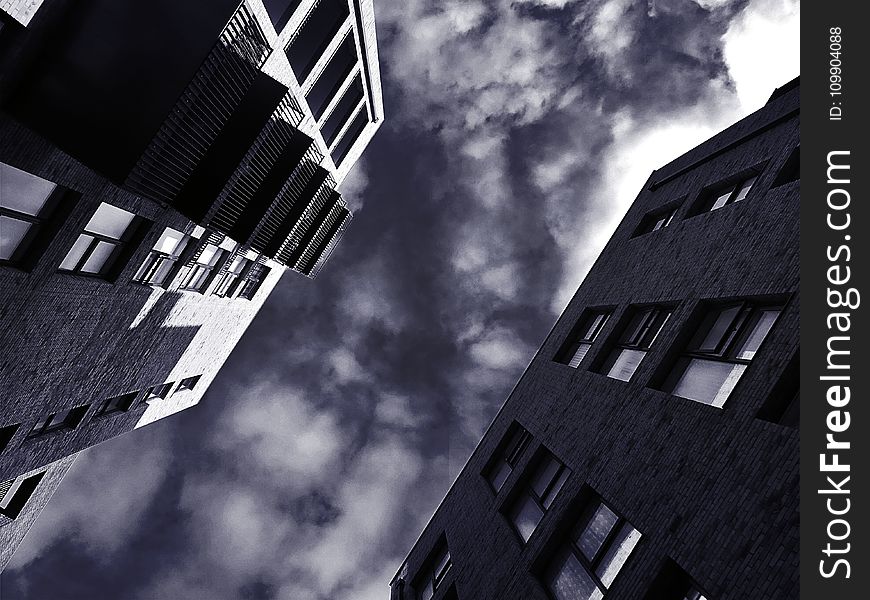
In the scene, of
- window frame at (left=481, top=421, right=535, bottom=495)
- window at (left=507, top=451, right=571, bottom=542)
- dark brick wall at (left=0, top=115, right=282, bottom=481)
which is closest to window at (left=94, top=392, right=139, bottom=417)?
dark brick wall at (left=0, top=115, right=282, bottom=481)

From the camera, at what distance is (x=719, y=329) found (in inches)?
431

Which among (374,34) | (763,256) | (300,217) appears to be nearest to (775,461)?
(763,256)

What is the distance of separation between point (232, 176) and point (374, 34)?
14.8m

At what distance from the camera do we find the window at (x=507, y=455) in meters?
17.6

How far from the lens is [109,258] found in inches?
551

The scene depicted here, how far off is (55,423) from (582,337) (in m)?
17.0

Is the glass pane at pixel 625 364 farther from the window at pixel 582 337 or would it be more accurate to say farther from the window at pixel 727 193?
the window at pixel 727 193

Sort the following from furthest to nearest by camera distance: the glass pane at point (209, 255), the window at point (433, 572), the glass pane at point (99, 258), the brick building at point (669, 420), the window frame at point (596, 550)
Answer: the glass pane at point (209, 255)
the window at point (433, 572)
the glass pane at point (99, 258)
the window frame at point (596, 550)
the brick building at point (669, 420)

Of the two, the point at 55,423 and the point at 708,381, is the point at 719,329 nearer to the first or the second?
the point at 708,381

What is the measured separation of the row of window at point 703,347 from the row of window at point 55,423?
15891 millimetres

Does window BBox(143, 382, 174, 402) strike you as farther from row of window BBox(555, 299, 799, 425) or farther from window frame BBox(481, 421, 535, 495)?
row of window BBox(555, 299, 799, 425)

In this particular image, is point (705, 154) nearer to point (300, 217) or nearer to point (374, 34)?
point (300, 217)

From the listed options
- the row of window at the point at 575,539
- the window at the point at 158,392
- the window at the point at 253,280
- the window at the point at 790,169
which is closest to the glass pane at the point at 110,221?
the window at the point at 158,392

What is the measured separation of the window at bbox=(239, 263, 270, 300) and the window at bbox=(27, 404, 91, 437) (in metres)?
10.2
